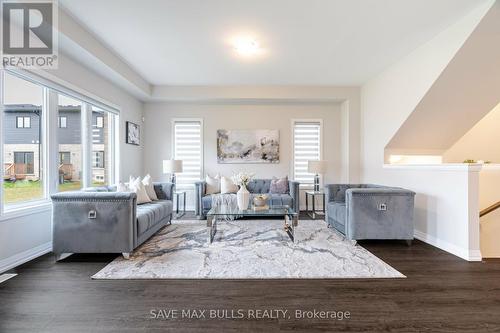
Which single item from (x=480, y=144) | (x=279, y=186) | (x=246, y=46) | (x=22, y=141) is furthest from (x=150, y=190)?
(x=480, y=144)

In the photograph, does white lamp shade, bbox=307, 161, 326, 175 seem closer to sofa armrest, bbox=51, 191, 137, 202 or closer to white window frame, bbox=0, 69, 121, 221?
sofa armrest, bbox=51, 191, 137, 202

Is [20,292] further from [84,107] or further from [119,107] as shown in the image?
[119,107]

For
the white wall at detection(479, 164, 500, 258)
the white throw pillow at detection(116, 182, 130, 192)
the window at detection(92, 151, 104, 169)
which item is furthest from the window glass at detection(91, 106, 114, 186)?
the white wall at detection(479, 164, 500, 258)

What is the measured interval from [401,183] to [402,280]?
2285 mm

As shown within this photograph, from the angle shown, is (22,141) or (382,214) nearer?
(22,141)

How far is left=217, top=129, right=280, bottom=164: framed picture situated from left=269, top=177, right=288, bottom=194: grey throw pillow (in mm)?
713

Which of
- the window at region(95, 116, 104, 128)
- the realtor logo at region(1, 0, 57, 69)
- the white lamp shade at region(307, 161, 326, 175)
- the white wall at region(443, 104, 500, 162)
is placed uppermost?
the realtor logo at region(1, 0, 57, 69)

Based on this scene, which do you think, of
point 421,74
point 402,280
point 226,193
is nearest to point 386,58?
point 421,74

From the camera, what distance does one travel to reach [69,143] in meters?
3.75

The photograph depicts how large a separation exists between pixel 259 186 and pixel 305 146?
1606 millimetres

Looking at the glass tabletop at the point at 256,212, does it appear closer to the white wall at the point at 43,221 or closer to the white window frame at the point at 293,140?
the white wall at the point at 43,221

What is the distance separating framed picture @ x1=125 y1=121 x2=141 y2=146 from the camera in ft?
17.2

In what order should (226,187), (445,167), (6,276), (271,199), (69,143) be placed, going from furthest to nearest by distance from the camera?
(226,187) → (271,199) → (69,143) → (445,167) → (6,276)

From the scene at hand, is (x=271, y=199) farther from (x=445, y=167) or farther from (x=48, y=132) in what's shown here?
(x=48, y=132)
